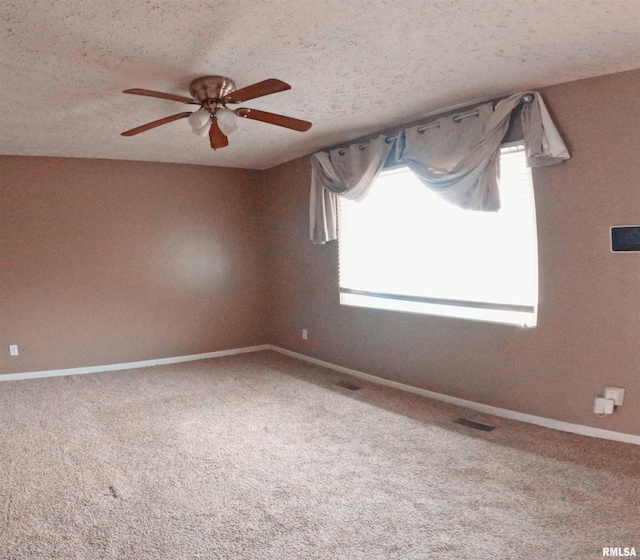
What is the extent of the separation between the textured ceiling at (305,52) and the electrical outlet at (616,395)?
1917 millimetres

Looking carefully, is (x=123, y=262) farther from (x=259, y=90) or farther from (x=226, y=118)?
(x=259, y=90)

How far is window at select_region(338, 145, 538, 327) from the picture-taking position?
3176 millimetres

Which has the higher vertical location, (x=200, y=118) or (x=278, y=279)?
(x=200, y=118)

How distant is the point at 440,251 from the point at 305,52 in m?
1.92

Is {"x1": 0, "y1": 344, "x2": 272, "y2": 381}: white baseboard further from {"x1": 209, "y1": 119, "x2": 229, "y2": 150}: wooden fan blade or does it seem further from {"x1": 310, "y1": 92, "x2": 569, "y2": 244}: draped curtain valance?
{"x1": 209, "y1": 119, "x2": 229, "y2": 150}: wooden fan blade

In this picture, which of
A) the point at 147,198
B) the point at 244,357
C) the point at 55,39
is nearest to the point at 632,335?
the point at 55,39

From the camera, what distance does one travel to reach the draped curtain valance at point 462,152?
2906 mm

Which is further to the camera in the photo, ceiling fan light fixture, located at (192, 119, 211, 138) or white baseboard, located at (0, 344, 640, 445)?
white baseboard, located at (0, 344, 640, 445)

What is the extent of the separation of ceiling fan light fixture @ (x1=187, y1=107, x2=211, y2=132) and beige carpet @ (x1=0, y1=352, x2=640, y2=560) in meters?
2.02

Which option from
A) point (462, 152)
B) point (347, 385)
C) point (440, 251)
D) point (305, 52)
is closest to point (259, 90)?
point (305, 52)

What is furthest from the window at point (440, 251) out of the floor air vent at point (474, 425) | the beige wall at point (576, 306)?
the floor air vent at point (474, 425)

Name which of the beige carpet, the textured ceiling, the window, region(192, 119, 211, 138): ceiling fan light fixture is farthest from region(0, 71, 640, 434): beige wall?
region(192, 119, 211, 138): ceiling fan light fixture

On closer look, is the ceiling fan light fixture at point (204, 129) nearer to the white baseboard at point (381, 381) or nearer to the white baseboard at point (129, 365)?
the white baseboard at point (381, 381)

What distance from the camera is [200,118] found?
2.68m
